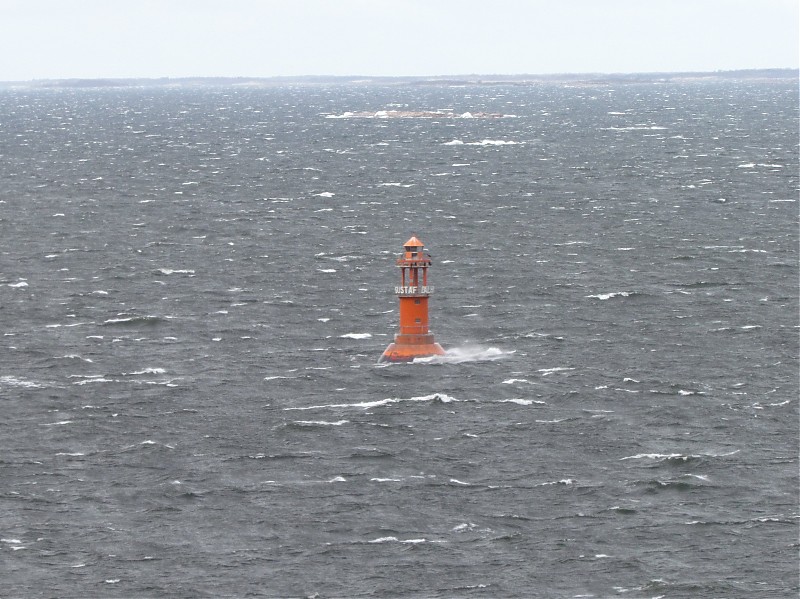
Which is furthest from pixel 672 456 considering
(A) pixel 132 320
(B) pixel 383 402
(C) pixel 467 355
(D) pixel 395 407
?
(A) pixel 132 320

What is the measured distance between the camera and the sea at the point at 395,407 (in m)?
35.3

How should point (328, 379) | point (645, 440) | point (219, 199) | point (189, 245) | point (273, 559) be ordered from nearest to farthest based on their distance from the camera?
point (273, 559) → point (645, 440) → point (328, 379) → point (189, 245) → point (219, 199)

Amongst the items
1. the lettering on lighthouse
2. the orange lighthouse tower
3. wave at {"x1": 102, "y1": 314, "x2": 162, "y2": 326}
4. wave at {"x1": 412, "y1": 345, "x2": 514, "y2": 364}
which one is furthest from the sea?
the lettering on lighthouse

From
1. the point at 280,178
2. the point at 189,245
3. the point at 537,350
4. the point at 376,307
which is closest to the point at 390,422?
the point at 537,350

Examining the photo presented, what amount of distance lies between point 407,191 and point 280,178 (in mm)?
15847

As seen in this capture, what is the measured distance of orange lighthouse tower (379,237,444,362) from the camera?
52.9 m

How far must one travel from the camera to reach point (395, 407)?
158 ft

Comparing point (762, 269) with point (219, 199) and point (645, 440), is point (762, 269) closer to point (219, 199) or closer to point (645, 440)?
point (645, 440)

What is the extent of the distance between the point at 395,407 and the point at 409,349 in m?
6.13

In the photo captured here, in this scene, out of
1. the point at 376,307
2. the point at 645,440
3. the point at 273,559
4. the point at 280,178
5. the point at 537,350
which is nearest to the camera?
the point at 273,559

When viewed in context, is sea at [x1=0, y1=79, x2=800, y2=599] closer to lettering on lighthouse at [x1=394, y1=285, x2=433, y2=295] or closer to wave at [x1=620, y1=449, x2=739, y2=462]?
wave at [x1=620, y1=449, x2=739, y2=462]

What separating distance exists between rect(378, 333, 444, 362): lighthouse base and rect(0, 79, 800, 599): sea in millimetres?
770

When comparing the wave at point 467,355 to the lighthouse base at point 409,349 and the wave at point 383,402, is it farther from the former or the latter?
the wave at point 383,402

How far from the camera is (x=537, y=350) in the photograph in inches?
2219
